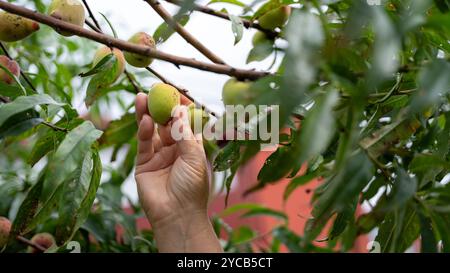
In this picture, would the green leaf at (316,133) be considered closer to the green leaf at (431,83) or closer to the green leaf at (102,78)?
the green leaf at (431,83)

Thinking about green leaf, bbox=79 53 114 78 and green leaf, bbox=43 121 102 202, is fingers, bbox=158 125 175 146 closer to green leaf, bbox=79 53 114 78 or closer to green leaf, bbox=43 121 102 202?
green leaf, bbox=79 53 114 78

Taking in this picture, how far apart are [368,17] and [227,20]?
499 millimetres

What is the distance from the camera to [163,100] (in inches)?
33.5

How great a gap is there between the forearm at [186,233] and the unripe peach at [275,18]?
301 millimetres

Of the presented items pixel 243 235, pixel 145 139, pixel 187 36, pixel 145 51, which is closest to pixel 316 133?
pixel 145 51

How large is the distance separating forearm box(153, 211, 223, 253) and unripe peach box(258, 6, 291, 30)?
0.30 m

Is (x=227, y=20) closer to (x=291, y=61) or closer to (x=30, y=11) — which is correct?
(x=30, y=11)

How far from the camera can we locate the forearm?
2.94ft

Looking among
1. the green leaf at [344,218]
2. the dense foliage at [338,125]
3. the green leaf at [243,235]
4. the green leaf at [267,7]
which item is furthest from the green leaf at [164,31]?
the green leaf at [243,235]

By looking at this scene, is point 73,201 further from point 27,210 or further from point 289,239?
point 289,239

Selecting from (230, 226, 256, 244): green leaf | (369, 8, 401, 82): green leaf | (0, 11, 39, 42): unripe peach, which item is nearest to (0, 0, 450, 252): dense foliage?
(369, 8, 401, 82): green leaf

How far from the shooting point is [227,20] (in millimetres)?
950

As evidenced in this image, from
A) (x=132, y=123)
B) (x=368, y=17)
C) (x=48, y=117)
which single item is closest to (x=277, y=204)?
(x=132, y=123)

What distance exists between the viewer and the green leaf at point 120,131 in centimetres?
122
